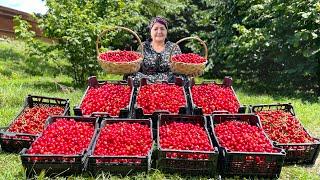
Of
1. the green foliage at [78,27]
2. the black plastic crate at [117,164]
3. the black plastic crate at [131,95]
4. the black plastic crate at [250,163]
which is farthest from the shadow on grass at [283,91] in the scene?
the black plastic crate at [117,164]

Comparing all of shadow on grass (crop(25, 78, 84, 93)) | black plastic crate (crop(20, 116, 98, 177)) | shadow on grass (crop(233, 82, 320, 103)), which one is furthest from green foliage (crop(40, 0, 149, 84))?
black plastic crate (crop(20, 116, 98, 177))

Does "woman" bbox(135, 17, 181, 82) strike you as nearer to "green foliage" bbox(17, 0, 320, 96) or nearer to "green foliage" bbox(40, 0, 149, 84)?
"green foliage" bbox(17, 0, 320, 96)

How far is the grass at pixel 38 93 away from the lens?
15.2 feet

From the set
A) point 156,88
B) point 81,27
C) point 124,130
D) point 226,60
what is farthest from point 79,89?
point 124,130

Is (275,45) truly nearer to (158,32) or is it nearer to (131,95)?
(158,32)

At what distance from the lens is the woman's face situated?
673 centimetres

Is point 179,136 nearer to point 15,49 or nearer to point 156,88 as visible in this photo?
point 156,88

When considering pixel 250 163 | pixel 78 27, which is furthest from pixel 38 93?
pixel 250 163

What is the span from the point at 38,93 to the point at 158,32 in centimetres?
318

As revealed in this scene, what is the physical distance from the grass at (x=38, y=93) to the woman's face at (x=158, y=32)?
1954 mm

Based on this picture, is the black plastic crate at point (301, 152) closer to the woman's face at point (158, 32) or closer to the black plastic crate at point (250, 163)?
the black plastic crate at point (250, 163)

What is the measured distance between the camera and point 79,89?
971 centimetres

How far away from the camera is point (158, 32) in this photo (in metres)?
6.80

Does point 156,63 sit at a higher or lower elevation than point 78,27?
lower
